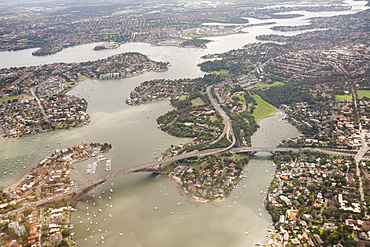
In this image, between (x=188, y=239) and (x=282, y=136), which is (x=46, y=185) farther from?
(x=282, y=136)

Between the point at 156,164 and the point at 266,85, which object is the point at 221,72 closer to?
the point at 266,85

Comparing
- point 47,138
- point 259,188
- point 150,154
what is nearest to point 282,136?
point 259,188

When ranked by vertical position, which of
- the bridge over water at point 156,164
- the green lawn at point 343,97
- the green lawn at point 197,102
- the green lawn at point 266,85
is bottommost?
the bridge over water at point 156,164

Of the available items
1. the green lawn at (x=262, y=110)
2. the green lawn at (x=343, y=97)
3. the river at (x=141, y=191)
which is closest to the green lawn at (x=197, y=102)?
the river at (x=141, y=191)

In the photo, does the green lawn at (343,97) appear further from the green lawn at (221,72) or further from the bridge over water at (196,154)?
the green lawn at (221,72)

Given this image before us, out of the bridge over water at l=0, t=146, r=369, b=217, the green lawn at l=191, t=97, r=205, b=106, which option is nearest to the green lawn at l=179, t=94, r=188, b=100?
the green lawn at l=191, t=97, r=205, b=106

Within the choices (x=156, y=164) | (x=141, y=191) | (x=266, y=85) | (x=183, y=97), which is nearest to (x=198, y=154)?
(x=156, y=164)

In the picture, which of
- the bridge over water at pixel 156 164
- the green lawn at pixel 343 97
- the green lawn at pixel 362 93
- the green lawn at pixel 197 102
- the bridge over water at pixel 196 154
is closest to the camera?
the bridge over water at pixel 156 164
